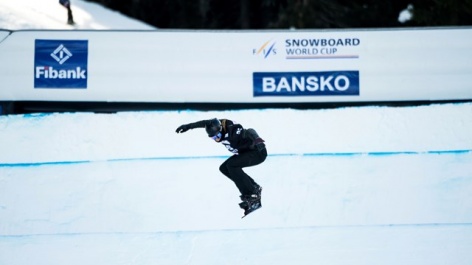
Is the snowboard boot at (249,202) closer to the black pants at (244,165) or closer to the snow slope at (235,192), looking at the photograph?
the black pants at (244,165)

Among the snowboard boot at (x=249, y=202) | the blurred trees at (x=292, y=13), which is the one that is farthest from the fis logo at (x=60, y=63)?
the blurred trees at (x=292, y=13)

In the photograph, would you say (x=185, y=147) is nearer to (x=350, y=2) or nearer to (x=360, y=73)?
(x=360, y=73)

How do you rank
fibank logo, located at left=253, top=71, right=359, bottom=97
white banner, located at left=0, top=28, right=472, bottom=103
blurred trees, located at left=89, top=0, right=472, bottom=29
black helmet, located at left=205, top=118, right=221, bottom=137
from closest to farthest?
black helmet, located at left=205, top=118, right=221, bottom=137 → white banner, located at left=0, top=28, right=472, bottom=103 → fibank logo, located at left=253, top=71, right=359, bottom=97 → blurred trees, located at left=89, top=0, right=472, bottom=29

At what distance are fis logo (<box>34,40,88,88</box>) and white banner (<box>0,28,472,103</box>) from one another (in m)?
0.02

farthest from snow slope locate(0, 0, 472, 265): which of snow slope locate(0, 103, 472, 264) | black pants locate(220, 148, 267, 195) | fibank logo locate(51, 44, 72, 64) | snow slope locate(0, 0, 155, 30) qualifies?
snow slope locate(0, 0, 155, 30)

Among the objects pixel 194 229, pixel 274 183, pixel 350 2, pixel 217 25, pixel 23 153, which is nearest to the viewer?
pixel 194 229

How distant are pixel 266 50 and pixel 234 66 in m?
0.77

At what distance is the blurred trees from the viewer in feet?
48.2

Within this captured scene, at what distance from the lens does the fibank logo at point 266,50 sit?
33.8 ft

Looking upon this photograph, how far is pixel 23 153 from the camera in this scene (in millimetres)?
9500

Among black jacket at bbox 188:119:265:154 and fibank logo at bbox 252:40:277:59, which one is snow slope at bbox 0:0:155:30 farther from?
black jacket at bbox 188:119:265:154

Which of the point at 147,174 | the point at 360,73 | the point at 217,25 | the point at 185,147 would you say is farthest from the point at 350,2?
the point at 147,174

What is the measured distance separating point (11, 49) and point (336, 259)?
7.56 metres

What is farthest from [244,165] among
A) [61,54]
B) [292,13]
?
[292,13]
